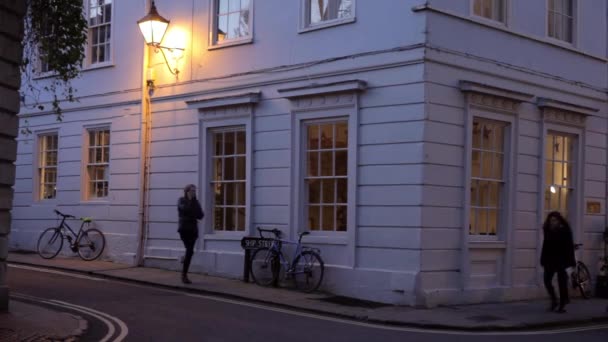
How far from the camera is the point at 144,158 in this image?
18453 millimetres

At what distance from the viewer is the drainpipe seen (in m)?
18.3

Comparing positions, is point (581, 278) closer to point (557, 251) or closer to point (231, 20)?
point (557, 251)

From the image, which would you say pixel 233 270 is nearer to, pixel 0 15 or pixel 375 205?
pixel 375 205

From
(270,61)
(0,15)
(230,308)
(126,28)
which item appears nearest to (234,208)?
(270,61)

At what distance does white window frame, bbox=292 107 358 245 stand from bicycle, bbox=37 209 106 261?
230 inches

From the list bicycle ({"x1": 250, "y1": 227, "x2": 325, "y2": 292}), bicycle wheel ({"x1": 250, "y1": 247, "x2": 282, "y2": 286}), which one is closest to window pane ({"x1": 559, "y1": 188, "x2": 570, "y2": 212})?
bicycle ({"x1": 250, "y1": 227, "x2": 325, "y2": 292})

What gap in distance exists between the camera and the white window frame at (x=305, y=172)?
14.7m

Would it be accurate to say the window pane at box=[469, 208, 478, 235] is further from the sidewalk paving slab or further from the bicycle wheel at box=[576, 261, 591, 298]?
the bicycle wheel at box=[576, 261, 591, 298]

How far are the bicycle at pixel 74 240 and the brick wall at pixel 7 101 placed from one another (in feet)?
25.0

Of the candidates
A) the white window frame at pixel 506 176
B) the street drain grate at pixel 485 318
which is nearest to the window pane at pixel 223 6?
the white window frame at pixel 506 176

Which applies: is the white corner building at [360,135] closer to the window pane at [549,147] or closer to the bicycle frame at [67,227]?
the window pane at [549,147]

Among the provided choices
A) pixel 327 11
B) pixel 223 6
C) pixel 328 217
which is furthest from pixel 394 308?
pixel 223 6

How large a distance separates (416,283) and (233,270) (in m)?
4.37

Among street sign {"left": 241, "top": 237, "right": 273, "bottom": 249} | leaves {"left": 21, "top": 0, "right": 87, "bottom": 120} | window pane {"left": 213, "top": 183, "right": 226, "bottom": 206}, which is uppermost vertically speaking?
leaves {"left": 21, "top": 0, "right": 87, "bottom": 120}
